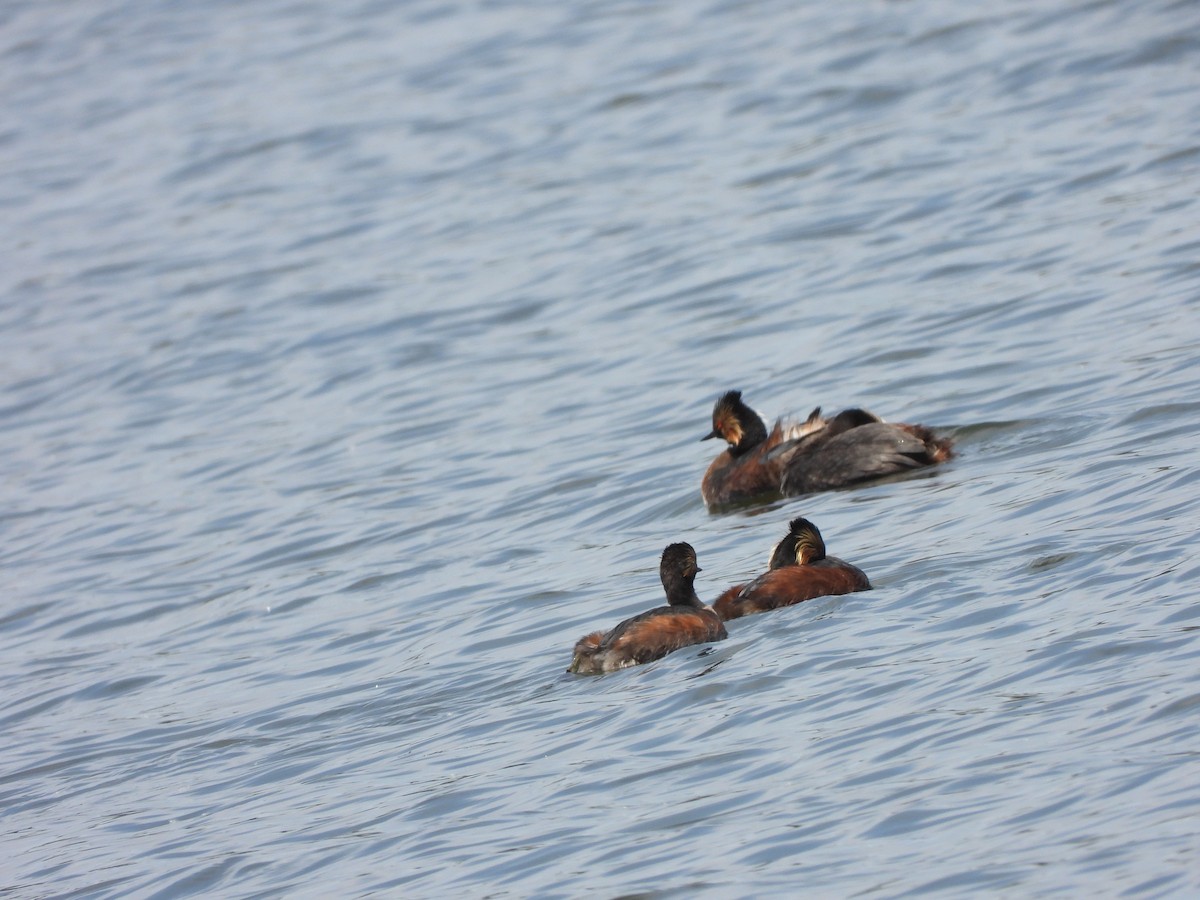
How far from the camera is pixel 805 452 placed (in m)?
11.2

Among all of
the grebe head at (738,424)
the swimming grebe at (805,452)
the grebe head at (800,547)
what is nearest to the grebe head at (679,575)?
the grebe head at (800,547)

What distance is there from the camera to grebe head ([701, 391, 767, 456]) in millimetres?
11727

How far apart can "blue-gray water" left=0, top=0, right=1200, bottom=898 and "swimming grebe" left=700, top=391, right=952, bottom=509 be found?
203 millimetres

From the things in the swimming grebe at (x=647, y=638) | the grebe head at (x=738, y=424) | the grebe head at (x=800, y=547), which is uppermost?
Answer: the grebe head at (x=738, y=424)

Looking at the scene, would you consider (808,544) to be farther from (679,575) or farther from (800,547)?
(679,575)

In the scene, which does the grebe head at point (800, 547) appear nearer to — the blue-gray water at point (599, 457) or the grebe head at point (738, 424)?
the blue-gray water at point (599, 457)

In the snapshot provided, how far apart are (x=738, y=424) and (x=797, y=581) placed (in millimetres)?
3286

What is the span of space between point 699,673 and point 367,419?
7586 mm

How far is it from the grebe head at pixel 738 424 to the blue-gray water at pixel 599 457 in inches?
16.1

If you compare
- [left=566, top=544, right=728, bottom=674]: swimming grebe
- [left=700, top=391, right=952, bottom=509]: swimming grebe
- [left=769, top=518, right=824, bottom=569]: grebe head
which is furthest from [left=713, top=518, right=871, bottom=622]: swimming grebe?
[left=700, top=391, right=952, bottom=509]: swimming grebe

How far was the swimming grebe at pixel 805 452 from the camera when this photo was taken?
1068 cm

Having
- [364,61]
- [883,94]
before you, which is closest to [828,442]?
[883,94]

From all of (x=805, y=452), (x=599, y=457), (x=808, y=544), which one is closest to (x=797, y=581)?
(x=808, y=544)

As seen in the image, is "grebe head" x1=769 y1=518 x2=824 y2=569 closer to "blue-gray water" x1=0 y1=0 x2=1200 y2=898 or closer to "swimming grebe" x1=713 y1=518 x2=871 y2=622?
"swimming grebe" x1=713 y1=518 x2=871 y2=622
